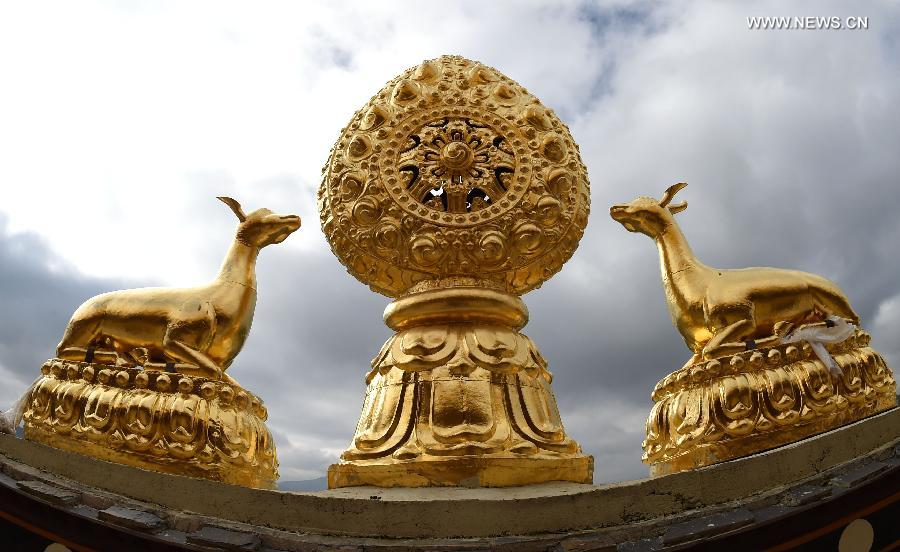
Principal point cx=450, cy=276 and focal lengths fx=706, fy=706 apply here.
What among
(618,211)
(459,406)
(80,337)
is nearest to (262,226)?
(80,337)

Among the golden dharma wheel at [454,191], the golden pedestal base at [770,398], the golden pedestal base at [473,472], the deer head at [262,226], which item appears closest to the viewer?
the golden pedestal base at [770,398]

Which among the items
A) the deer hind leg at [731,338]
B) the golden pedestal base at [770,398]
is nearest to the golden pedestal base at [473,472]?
the golden pedestal base at [770,398]

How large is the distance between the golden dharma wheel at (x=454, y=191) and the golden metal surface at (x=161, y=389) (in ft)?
2.38

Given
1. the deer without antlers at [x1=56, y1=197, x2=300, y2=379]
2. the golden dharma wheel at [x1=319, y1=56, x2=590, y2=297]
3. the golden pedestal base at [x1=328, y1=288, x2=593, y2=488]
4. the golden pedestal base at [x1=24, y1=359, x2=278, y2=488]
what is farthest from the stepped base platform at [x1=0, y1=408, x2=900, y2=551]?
the golden dharma wheel at [x1=319, y1=56, x2=590, y2=297]

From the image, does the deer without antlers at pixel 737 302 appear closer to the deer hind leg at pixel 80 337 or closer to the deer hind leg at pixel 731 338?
the deer hind leg at pixel 731 338

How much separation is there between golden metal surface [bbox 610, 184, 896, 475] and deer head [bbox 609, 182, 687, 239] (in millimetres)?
108

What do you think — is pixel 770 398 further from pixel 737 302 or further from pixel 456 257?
pixel 456 257

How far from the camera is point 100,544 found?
221 cm

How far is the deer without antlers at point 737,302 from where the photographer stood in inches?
123

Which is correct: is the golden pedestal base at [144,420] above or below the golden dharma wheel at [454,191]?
below

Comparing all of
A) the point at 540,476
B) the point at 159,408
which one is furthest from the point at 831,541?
the point at 159,408

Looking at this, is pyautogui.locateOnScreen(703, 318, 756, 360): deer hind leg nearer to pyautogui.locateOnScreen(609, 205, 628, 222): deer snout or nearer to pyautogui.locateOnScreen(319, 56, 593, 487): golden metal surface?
pyautogui.locateOnScreen(319, 56, 593, 487): golden metal surface

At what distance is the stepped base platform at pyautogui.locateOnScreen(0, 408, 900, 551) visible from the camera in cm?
203

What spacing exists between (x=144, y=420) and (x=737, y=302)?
2.59m
